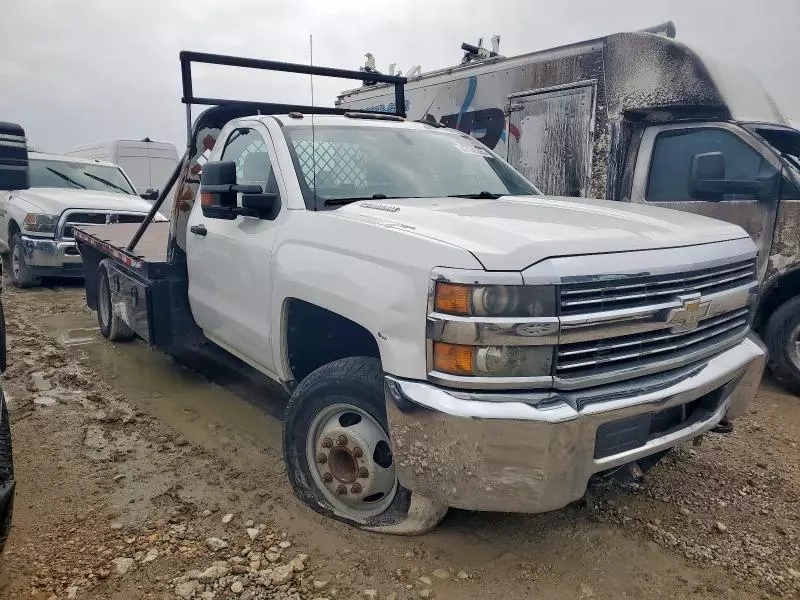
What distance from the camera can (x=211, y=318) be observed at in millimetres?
4035

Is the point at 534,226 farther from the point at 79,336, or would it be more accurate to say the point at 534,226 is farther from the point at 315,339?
the point at 79,336

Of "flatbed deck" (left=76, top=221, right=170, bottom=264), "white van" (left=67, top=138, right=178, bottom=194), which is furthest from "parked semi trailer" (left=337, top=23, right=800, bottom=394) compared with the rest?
"white van" (left=67, top=138, right=178, bottom=194)

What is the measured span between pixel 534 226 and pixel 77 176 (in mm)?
9449

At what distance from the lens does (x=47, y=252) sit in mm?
8281

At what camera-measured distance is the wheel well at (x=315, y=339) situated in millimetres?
3107

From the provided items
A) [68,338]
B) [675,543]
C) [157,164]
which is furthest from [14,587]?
[157,164]

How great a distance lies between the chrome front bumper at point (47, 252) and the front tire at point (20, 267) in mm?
158

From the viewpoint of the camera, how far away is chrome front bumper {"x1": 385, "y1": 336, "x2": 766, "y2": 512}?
7.16ft

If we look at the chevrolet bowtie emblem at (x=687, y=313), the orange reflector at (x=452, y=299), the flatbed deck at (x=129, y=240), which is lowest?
the flatbed deck at (x=129, y=240)

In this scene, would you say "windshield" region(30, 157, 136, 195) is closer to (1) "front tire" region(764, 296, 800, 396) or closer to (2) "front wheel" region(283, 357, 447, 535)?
(2) "front wheel" region(283, 357, 447, 535)

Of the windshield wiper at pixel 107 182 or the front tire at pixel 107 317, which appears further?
the windshield wiper at pixel 107 182

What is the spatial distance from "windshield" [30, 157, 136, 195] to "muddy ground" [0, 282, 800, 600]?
654 cm

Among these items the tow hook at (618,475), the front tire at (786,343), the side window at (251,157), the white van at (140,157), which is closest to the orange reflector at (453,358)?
the tow hook at (618,475)

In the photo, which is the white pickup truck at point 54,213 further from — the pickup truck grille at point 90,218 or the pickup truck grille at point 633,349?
the pickup truck grille at point 633,349
